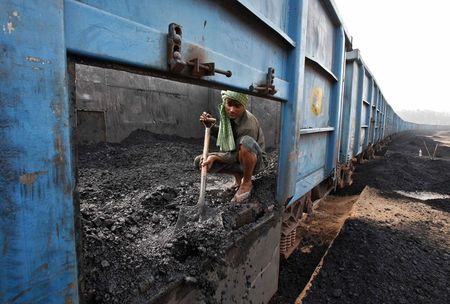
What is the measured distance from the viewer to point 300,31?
233 cm

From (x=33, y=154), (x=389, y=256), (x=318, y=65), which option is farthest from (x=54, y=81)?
(x=389, y=256)

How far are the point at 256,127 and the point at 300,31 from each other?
0.90 metres

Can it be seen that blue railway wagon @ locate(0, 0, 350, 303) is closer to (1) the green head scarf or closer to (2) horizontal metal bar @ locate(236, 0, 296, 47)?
(2) horizontal metal bar @ locate(236, 0, 296, 47)

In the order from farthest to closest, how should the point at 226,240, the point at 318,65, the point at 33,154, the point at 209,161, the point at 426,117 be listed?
the point at 426,117 → the point at 318,65 → the point at 209,161 → the point at 226,240 → the point at 33,154

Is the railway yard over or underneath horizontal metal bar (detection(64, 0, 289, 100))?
underneath

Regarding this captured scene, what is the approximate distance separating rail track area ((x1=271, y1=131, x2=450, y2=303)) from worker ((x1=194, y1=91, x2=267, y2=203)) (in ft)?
3.74

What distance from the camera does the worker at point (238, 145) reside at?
2352 mm

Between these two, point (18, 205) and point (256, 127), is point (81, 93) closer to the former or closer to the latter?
point (256, 127)

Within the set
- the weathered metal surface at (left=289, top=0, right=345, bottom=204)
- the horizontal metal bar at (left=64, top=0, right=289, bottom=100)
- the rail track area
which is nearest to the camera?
the horizontal metal bar at (left=64, top=0, right=289, bottom=100)

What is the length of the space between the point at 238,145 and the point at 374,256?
196 cm

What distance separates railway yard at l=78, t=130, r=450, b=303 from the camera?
4.51 ft

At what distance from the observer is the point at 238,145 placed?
2.48 m

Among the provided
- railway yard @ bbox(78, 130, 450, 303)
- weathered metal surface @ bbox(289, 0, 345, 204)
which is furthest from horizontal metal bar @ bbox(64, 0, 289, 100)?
weathered metal surface @ bbox(289, 0, 345, 204)

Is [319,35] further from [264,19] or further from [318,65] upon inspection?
[264,19]
